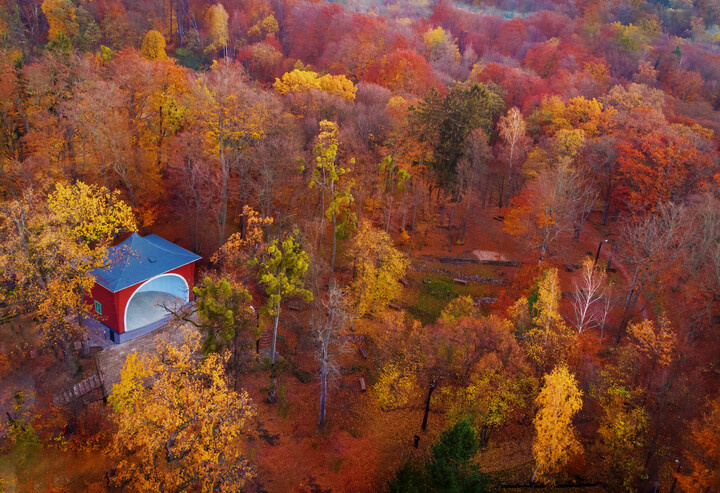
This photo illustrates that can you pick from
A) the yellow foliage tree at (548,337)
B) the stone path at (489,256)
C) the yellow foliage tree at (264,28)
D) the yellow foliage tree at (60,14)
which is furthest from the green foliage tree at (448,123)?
the yellow foliage tree at (60,14)

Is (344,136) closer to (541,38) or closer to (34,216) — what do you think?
(34,216)

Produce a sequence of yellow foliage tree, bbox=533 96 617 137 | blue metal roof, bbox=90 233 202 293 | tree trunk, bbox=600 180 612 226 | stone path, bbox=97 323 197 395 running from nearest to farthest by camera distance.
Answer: stone path, bbox=97 323 197 395 < blue metal roof, bbox=90 233 202 293 < tree trunk, bbox=600 180 612 226 < yellow foliage tree, bbox=533 96 617 137

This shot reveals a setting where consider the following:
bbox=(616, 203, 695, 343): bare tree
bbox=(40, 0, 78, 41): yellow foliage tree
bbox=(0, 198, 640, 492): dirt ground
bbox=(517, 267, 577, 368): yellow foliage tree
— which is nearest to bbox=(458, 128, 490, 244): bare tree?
bbox=(616, 203, 695, 343): bare tree

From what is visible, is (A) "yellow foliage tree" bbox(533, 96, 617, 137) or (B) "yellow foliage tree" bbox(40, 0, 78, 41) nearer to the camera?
(A) "yellow foliage tree" bbox(533, 96, 617, 137)

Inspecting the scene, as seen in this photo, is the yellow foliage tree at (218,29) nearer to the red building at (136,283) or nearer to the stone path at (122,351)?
the red building at (136,283)

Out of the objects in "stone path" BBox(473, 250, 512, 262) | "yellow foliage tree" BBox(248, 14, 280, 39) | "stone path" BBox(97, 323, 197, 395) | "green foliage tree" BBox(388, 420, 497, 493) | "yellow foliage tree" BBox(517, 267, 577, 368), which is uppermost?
"yellow foliage tree" BBox(248, 14, 280, 39)

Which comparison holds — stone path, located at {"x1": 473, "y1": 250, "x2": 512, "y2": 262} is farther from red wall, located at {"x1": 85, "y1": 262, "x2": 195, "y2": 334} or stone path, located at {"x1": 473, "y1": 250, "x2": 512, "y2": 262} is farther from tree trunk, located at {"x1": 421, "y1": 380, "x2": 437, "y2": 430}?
red wall, located at {"x1": 85, "y1": 262, "x2": 195, "y2": 334}

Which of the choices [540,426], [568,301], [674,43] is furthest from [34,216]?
[674,43]

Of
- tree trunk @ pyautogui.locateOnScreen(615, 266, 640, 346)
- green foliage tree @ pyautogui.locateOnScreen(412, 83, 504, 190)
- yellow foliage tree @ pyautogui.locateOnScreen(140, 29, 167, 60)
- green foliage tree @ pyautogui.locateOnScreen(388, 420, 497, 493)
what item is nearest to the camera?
green foliage tree @ pyautogui.locateOnScreen(388, 420, 497, 493)
